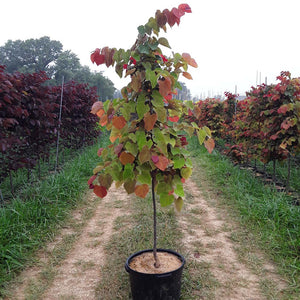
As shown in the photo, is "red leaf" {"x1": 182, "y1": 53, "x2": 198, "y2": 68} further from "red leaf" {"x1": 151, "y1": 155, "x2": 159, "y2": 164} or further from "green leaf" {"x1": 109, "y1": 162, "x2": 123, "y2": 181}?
"green leaf" {"x1": 109, "y1": 162, "x2": 123, "y2": 181}

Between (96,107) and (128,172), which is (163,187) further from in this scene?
(96,107)

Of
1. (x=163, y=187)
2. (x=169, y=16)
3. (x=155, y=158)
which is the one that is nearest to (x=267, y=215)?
(x=163, y=187)

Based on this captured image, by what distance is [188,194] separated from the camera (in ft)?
17.0

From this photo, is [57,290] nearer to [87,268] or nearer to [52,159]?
[87,268]

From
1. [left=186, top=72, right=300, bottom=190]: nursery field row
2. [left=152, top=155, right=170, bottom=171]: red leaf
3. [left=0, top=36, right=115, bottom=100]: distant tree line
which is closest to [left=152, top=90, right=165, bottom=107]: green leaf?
[left=152, top=155, right=170, bottom=171]: red leaf

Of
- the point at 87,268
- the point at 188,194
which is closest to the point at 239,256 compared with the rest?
the point at 87,268

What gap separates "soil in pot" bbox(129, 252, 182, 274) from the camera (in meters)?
2.28

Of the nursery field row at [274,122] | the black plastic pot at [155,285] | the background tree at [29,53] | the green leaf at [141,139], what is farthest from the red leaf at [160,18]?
the background tree at [29,53]

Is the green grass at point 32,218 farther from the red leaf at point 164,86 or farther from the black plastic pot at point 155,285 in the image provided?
the red leaf at point 164,86

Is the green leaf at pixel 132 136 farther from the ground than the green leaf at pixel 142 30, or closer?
closer

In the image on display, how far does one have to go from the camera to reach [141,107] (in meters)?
1.91

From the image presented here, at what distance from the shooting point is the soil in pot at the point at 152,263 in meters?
2.28

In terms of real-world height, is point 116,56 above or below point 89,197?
above

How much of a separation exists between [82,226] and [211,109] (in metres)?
7.35
